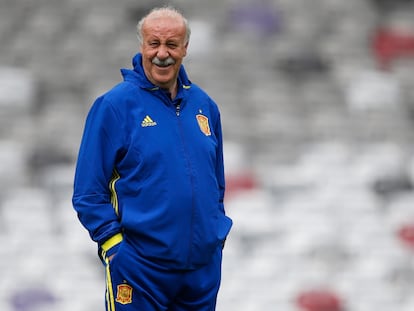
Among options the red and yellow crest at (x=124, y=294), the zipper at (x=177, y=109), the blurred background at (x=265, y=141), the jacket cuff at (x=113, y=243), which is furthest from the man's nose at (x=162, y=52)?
the blurred background at (x=265, y=141)

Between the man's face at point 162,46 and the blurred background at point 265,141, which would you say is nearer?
the man's face at point 162,46

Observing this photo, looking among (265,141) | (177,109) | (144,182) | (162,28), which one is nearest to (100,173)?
(144,182)

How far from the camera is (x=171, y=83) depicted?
280cm

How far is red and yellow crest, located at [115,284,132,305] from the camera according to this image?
274 centimetres

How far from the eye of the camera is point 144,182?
2.70 metres

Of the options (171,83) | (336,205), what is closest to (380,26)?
(336,205)

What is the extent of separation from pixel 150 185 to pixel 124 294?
29cm

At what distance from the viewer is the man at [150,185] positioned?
2.70m

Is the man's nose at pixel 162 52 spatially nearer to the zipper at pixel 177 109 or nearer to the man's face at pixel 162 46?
the man's face at pixel 162 46

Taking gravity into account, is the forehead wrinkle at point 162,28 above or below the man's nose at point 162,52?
above

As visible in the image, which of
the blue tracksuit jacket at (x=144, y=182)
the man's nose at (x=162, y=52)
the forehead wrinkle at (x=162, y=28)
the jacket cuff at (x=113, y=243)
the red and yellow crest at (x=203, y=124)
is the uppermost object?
the forehead wrinkle at (x=162, y=28)

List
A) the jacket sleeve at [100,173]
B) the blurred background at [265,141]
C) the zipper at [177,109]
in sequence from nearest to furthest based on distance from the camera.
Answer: the jacket sleeve at [100,173], the zipper at [177,109], the blurred background at [265,141]

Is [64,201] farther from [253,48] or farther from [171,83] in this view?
[171,83]

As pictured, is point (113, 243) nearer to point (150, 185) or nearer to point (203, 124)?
point (150, 185)
